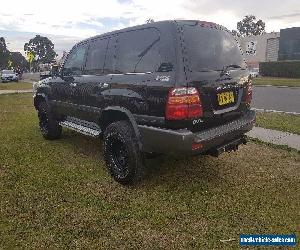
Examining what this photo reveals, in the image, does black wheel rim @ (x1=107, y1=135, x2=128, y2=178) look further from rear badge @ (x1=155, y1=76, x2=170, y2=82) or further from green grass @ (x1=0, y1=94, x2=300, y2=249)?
rear badge @ (x1=155, y1=76, x2=170, y2=82)

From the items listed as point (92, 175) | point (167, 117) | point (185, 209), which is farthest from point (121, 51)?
point (185, 209)

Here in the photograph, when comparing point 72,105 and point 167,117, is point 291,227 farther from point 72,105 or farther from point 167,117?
point 72,105

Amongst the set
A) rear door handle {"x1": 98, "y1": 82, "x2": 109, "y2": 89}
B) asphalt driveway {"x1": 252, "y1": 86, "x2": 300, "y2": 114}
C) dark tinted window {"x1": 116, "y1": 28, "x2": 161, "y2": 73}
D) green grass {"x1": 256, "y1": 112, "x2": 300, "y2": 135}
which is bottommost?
green grass {"x1": 256, "y1": 112, "x2": 300, "y2": 135}

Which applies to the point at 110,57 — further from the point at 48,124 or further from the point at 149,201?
the point at 48,124

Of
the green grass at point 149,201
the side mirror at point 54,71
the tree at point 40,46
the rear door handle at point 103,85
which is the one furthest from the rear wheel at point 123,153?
the tree at point 40,46

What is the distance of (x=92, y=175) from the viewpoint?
4.82 metres

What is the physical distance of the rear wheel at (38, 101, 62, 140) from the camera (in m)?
6.55

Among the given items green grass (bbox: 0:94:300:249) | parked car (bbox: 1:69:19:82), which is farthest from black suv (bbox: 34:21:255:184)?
parked car (bbox: 1:69:19:82)

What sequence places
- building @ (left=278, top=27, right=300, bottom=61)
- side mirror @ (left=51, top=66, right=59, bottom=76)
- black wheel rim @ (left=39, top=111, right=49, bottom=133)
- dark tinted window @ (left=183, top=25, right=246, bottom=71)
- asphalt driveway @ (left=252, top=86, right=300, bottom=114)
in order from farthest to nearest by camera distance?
building @ (left=278, top=27, right=300, bottom=61) → asphalt driveway @ (left=252, top=86, right=300, bottom=114) → black wheel rim @ (left=39, top=111, right=49, bottom=133) → side mirror @ (left=51, top=66, right=59, bottom=76) → dark tinted window @ (left=183, top=25, right=246, bottom=71)

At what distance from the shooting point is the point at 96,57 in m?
5.12

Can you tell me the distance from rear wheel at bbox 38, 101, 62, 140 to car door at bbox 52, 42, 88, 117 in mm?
507

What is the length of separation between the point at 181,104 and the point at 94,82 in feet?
6.04

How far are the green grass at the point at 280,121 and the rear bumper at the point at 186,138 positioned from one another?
11.9 feet

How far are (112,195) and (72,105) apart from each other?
6.99 ft
